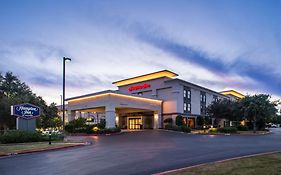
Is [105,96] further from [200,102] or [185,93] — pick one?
[200,102]

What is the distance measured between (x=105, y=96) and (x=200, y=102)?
2849 cm

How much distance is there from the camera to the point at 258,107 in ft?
164

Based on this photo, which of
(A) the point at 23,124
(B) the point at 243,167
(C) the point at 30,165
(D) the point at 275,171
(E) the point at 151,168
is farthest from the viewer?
(A) the point at 23,124

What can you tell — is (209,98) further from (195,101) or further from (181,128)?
(181,128)

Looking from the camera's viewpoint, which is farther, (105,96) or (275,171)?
(105,96)

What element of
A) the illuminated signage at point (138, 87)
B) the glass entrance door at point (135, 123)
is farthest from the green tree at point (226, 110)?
the glass entrance door at point (135, 123)

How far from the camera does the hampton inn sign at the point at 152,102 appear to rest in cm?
5312

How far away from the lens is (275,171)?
8797 millimetres

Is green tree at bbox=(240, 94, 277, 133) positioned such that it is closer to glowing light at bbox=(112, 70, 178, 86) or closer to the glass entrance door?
glowing light at bbox=(112, 70, 178, 86)

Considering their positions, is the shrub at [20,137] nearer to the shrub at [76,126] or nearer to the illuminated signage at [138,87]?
Answer: the shrub at [76,126]

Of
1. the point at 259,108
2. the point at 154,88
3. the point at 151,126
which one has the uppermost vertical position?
the point at 154,88

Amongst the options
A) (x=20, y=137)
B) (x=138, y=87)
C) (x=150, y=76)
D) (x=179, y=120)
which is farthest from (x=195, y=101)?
(x=20, y=137)

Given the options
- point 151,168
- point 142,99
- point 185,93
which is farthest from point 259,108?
point 151,168

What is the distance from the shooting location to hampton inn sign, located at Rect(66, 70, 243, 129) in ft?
174
